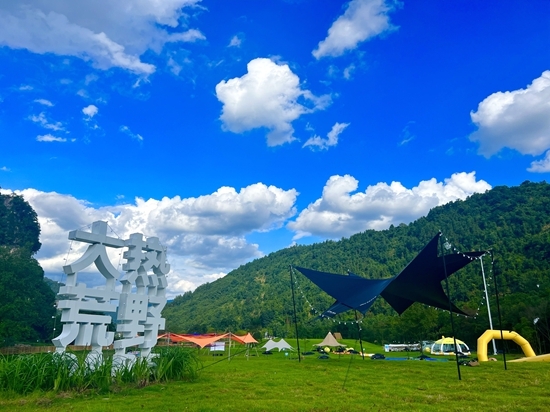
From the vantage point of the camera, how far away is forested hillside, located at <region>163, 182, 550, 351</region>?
2752cm

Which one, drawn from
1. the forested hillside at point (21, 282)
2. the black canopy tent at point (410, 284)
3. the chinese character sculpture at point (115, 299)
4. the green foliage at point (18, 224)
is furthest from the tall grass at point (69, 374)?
the green foliage at point (18, 224)

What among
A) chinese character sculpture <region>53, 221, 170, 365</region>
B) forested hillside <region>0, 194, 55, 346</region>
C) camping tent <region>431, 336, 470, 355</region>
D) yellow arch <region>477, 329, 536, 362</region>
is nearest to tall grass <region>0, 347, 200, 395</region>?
chinese character sculpture <region>53, 221, 170, 365</region>

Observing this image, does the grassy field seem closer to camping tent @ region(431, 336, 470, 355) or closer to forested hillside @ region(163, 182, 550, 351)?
forested hillside @ region(163, 182, 550, 351)

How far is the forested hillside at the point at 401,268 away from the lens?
2752 centimetres

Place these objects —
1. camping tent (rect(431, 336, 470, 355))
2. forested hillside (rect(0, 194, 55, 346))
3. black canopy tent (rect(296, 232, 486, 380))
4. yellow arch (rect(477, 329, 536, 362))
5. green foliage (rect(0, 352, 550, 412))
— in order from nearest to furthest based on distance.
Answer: green foliage (rect(0, 352, 550, 412))
black canopy tent (rect(296, 232, 486, 380))
yellow arch (rect(477, 329, 536, 362))
camping tent (rect(431, 336, 470, 355))
forested hillside (rect(0, 194, 55, 346))

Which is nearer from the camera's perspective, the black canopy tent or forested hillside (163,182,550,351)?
the black canopy tent

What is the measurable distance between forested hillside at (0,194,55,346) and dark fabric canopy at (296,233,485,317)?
23.4 metres

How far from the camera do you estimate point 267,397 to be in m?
7.54

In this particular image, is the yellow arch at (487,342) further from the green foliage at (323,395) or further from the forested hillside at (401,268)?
the forested hillside at (401,268)

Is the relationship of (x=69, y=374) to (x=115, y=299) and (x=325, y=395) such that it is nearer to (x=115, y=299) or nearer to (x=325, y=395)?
(x=115, y=299)

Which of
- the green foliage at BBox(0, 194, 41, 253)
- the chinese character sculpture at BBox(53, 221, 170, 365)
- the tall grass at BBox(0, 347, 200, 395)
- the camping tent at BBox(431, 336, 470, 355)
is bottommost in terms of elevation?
the camping tent at BBox(431, 336, 470, 355)

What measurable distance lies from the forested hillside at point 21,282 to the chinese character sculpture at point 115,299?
2125cm

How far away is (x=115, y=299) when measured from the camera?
9414 mm

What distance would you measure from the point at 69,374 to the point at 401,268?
5999cm
